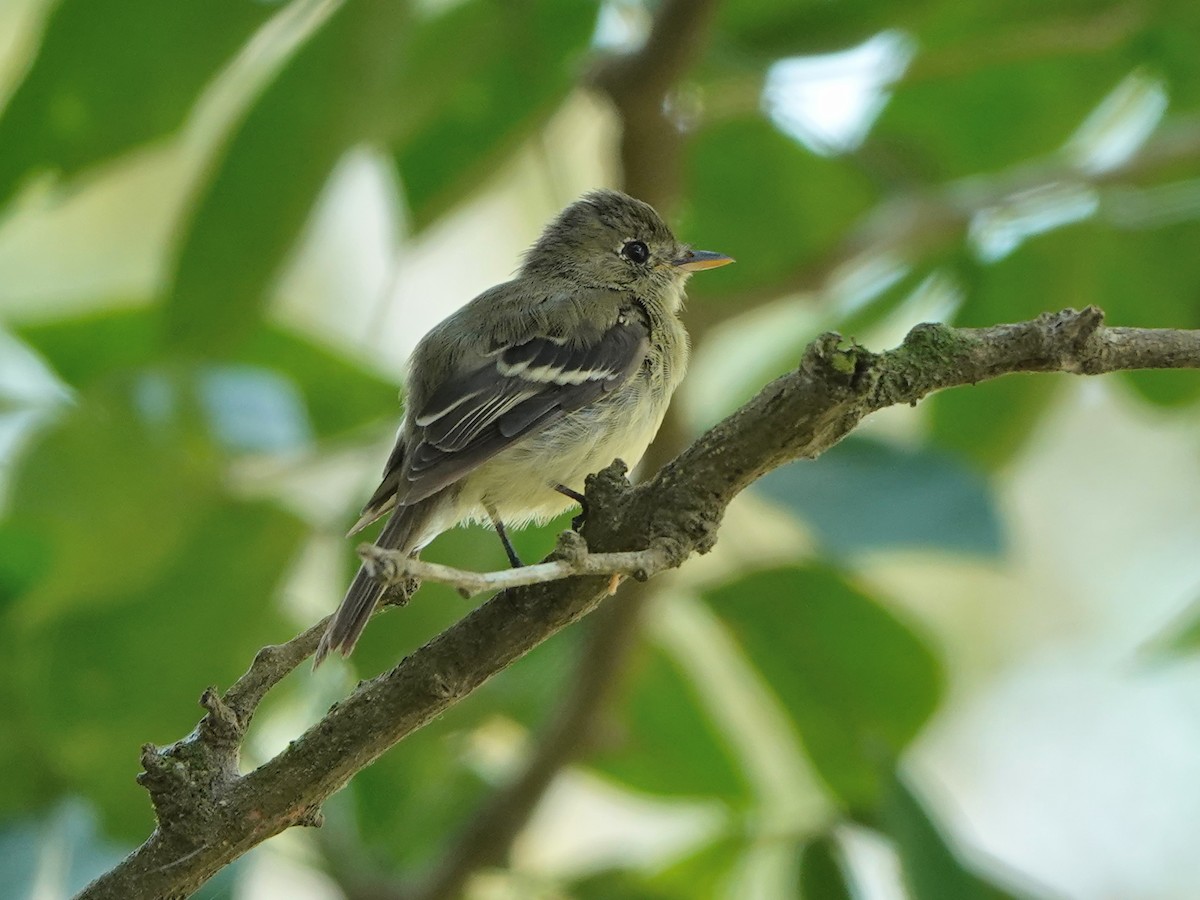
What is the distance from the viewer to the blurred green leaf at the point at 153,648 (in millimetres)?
3150

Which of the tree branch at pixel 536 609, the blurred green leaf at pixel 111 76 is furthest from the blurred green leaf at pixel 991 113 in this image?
the tree branch at pixel 536 609

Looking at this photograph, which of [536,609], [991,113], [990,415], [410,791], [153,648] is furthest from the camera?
[991,113]

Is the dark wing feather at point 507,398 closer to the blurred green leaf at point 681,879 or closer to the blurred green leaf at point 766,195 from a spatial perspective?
the blurred green leaf at point 766,195

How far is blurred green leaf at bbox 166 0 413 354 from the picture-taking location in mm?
2619

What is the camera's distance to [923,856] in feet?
7.93

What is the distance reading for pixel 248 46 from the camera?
2818 millimetres

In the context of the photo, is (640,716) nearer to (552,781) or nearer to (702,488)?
(552,781)

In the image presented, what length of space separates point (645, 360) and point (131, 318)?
1.36 m

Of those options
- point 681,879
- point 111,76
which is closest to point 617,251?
point 111,76

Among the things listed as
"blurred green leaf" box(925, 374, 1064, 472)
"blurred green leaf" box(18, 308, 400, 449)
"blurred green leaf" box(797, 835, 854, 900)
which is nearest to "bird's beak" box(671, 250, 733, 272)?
"blurred green leaf" box(925, 374, 1064, 472)

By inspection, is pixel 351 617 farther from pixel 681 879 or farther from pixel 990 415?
pixel 990 415

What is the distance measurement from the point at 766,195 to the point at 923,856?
2005mm

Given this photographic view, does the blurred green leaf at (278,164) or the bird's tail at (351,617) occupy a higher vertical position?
the blurred green leaf at (278,164)

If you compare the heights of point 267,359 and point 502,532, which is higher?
point 267,359
